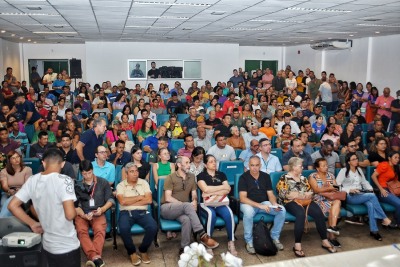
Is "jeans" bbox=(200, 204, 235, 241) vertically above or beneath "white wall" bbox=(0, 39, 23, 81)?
beneath

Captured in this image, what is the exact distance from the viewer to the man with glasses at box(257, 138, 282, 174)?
5977 mm

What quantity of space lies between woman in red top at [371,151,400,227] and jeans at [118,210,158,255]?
10.2 ft

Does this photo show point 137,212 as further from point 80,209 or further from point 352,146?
point 352,146

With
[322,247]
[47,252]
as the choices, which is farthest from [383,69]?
[47,252]

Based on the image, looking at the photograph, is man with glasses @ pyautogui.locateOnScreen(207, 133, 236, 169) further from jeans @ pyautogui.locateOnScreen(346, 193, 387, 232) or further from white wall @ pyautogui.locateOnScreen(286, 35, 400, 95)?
white wall @ pyautogui.locateOnScreen(286, 35, 400, 95)

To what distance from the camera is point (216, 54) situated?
16922 millimetres

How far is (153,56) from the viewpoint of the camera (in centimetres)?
1634

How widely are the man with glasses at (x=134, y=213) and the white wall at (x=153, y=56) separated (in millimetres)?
11809

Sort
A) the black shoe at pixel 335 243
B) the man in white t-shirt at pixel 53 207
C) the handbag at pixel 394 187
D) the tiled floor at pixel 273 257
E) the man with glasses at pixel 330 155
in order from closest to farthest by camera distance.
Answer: the man in white t-shirt at pixel 53 207
the tiled floor at pixel 273 257
the black shoe at pixel 335 243
the handbag at pixel 394 187
the man with glasses at pixel 330 155

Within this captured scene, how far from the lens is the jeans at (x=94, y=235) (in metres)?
4.32

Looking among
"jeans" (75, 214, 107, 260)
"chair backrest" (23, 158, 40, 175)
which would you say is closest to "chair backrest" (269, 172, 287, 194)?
"jeans" (75, 214, 107, 260)

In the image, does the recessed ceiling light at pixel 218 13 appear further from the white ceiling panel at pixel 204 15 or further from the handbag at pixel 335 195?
the handbag at pixel 335 195

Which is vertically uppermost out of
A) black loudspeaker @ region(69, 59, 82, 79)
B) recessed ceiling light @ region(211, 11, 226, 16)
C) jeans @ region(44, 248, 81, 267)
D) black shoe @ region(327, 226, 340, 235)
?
recessed ceiling light @ region(211, 11, 226, 16)

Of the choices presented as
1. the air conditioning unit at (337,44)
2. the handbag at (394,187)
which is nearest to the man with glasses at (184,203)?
the handbag at (394,187)
